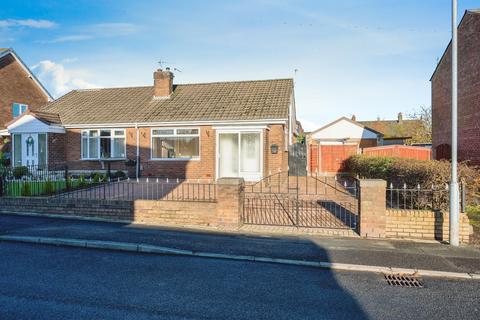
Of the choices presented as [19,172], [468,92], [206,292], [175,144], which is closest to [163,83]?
[175,144]

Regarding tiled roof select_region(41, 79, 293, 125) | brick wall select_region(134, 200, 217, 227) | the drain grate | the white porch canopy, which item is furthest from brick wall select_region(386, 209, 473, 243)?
the white porch canopy

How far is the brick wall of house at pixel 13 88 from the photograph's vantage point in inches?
969

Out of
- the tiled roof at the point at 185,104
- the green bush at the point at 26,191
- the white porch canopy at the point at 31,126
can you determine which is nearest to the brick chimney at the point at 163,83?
the tiled roof at the point at 185,104

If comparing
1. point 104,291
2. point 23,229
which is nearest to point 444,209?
point 104,291

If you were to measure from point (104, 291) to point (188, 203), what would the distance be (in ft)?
13.5

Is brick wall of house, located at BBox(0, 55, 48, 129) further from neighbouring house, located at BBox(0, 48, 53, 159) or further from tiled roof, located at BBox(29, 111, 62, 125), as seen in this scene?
tiled roof, located at BBox(29, 111, 62, 125)

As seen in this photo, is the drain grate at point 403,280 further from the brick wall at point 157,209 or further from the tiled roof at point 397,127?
the tiled roof at point 397,127

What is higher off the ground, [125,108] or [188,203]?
[125,108]

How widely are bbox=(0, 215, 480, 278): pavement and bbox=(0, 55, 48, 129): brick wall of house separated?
20.1m

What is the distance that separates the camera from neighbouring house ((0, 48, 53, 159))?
969 inches

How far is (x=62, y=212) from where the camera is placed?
9.88 m

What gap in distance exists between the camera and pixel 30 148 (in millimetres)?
18672

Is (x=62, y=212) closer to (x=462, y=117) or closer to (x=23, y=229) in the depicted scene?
(x=23, y=229)

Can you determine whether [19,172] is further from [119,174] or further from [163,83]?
[163,83]
